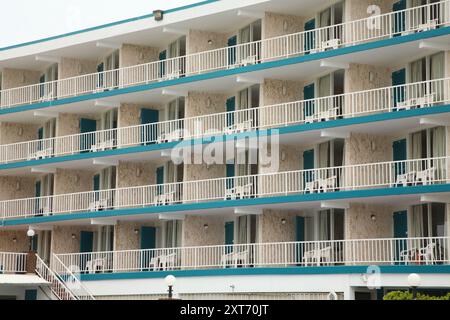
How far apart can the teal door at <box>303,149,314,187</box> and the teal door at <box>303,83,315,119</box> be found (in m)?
1.65

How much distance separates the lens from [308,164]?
1698 inches

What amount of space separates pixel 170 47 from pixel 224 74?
256 inches

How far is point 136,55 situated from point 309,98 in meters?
11.5

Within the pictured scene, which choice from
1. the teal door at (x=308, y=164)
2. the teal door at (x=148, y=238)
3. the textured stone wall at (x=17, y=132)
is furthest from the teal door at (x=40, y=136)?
the teal door at (x=308, y=164)

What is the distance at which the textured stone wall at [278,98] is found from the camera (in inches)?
1700

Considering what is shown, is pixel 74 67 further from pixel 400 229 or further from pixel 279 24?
pixel 400 229

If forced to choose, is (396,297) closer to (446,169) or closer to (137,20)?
(446,169)

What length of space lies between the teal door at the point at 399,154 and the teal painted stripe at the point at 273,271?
389 cm

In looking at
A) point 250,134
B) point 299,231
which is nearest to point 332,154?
point 299,231

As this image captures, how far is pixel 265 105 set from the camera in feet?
144

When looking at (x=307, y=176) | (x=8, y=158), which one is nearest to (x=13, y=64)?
(x=8, y=158)

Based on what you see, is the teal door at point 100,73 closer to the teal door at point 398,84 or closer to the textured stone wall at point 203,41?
the textured stone wall at point 203,41

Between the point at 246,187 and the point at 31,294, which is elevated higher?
the point at 246,187

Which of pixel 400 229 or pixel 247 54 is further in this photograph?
pixel 247 54
